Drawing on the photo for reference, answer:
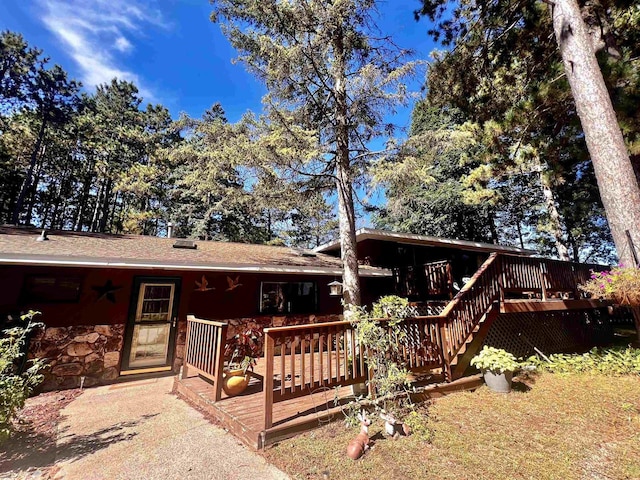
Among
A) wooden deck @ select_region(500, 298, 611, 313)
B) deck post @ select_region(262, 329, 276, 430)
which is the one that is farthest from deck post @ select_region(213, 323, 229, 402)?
wooden deck @ select_region(500, 298, 611, 313)

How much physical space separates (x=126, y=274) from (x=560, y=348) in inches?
435

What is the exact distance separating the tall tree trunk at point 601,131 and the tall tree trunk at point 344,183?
416cm

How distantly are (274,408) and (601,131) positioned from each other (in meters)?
6.88

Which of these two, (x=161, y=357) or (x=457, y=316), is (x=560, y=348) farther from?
(x=161, y=357)

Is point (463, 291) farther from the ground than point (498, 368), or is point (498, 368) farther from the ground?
point (463, 291)

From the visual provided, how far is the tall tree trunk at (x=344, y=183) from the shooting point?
600 centimetres

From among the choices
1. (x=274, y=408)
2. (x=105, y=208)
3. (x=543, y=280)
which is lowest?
(x=274, y=408)

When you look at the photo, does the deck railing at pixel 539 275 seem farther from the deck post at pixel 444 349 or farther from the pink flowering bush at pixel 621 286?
the deck post at pixel 444 349

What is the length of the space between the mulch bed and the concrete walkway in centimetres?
9

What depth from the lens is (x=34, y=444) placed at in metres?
3.42

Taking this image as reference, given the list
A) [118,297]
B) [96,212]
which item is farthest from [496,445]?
[96,212]

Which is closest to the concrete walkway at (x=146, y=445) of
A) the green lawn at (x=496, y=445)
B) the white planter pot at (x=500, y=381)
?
the green lawn at (x=496, y=445)

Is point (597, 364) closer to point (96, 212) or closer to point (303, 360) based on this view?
point (303, 360)

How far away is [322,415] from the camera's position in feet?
12.2
